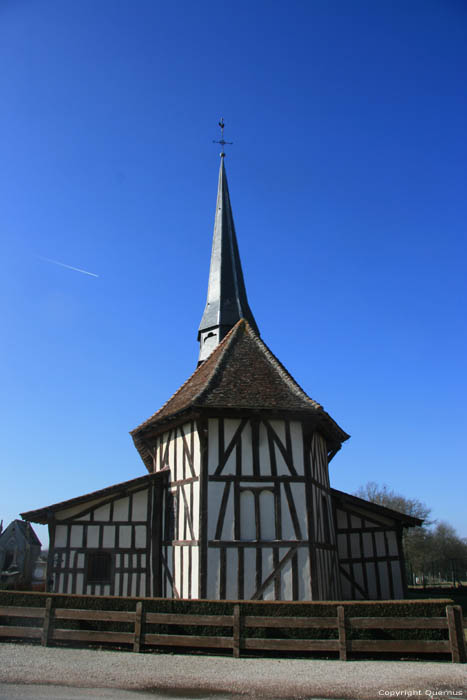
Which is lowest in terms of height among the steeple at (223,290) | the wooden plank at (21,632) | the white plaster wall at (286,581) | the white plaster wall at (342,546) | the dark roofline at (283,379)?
the wooden plank at (21,632)

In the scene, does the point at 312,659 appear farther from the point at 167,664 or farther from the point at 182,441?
the point at 182,441

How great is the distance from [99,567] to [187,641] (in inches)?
211

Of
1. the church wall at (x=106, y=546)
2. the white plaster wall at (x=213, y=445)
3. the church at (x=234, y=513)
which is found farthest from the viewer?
the church wall at (x=106, y=546)

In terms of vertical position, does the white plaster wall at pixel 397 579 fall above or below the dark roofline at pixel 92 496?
below

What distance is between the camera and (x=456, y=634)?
23.6 ft

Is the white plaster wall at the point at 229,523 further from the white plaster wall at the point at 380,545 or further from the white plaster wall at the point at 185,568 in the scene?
the white plaster wall at the point at 380,545

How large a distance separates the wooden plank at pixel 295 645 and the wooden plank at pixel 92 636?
1908 millimetres

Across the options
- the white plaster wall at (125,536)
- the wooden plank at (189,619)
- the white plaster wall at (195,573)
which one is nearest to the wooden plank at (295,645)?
the wooden plank at (189,619)

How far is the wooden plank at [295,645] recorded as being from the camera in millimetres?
7371

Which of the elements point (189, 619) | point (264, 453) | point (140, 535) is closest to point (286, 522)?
point (264, 453)

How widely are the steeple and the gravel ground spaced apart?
12.9 meters

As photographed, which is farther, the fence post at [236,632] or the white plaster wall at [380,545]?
the white plaster wall at [380,545]

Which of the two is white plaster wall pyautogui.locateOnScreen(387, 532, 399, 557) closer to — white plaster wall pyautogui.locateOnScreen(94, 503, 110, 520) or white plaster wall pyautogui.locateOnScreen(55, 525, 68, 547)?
white plaster wall pyautogui.locateOnScreen(94, 503, 110, 520)

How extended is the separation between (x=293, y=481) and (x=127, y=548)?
4674 mm
